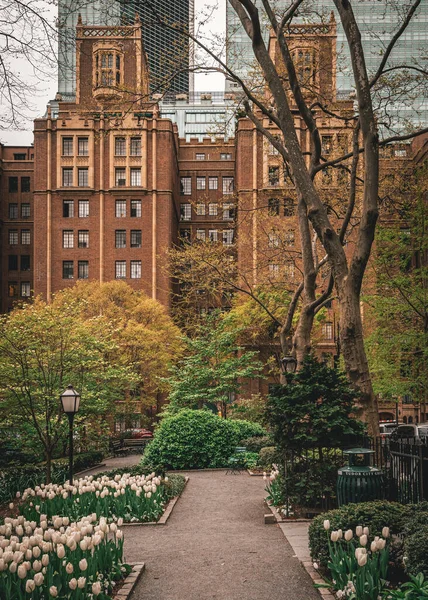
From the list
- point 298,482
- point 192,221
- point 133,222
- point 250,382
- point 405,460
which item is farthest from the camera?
point 192,221

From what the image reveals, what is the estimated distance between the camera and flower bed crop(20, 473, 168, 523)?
12.1m

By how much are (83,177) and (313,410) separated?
58604 mm

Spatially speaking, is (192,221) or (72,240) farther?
(192,221)

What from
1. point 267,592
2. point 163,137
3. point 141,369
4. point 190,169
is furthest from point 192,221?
point 267,592

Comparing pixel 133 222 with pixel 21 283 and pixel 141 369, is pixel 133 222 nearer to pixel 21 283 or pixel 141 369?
pixel 21 283

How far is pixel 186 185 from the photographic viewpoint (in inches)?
3049

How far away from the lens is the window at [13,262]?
77.6 m

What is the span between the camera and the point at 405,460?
1091cm

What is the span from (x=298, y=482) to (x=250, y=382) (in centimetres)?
4893

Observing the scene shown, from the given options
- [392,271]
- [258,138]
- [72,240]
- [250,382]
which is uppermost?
[258,138]

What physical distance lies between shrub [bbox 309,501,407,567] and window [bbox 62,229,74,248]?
61427 millimetres

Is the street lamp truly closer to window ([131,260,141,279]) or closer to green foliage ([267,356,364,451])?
green foliage ([267,356,364,451])

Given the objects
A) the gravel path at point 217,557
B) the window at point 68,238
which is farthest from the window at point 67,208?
the gravel path at point 217,557

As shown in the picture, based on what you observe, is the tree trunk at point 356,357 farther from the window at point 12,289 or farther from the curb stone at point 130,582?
the window at point 12,289
